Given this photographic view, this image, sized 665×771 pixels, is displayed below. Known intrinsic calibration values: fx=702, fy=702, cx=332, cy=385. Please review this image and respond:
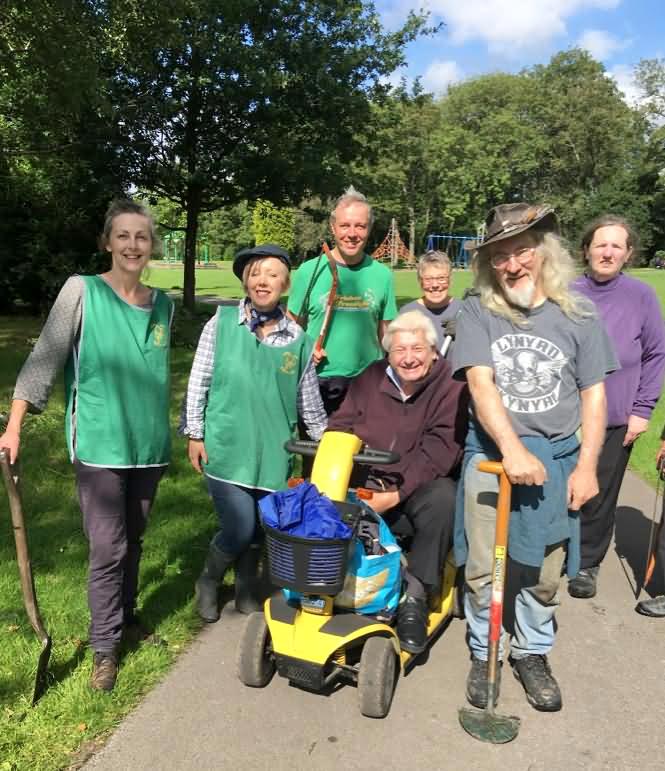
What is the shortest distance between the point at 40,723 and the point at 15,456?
3.61 ft

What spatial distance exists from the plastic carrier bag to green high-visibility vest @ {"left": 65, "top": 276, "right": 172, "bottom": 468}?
105cm

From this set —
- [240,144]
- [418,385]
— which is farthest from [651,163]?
[418,385]

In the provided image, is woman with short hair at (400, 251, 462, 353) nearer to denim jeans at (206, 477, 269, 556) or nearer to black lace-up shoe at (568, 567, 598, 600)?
black lace-up shoe at (568, 567, 598, 600)

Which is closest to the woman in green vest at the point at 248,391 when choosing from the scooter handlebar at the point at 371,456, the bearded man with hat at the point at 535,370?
the scooter handlebar at the point at 371,456

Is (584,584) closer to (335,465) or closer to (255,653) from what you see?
(335,465)

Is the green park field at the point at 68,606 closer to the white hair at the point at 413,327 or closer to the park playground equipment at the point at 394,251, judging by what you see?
the white hair at the point at 413,327

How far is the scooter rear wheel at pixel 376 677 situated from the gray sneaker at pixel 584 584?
5.49 ft

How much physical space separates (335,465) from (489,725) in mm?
1273

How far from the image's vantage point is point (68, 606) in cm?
380

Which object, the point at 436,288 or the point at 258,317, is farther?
the point at 436,288

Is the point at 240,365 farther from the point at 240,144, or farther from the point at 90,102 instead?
the point at 240,144

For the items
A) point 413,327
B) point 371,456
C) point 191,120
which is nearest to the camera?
point 371,456

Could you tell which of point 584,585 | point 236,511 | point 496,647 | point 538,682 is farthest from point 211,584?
point 584,585

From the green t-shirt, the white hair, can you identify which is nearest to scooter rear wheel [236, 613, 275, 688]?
the white hair
